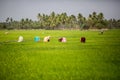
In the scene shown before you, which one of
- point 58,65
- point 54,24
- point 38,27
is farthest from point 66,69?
point 38,27

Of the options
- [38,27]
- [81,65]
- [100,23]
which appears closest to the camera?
[81,65]

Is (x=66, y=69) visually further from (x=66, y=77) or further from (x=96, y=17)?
(x=96, y=17)

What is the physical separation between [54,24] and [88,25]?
64.9 feet

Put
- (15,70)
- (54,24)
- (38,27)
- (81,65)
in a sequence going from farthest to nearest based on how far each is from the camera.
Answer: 1. (38,27)
2. (54,24)
3. (81,65)
4. (15,70)

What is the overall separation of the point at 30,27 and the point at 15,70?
121m

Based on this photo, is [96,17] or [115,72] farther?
[96,17]

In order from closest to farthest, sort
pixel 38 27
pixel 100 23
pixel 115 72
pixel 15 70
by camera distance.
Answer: pixel 115 72
pixel 15 70
pixel 100 23
pixel 38 27

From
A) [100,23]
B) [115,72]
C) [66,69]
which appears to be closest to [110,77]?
[115,72]

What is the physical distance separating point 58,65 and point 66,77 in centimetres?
234

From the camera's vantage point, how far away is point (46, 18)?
4456 inches

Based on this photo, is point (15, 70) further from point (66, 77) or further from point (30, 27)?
point (30, 27)

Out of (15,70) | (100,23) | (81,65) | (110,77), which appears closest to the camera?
(110,77)

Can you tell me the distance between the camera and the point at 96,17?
93312 millimetres

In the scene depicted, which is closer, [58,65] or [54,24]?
[58,65]
